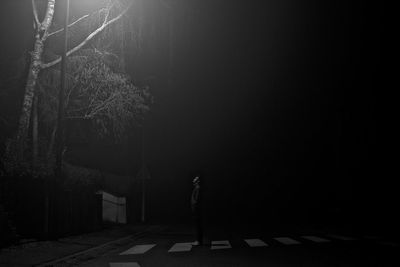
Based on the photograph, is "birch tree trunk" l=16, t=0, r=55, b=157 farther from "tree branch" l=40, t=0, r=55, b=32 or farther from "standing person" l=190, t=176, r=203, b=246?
"standing person" l=190, t=176, r=203, b=246

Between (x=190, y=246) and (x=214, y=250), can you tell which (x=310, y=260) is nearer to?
(x=214, y=250)

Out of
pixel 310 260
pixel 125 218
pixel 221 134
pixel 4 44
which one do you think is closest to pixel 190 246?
pixel 310 260

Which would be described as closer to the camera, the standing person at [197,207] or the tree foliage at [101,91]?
the standing person at [197,207]

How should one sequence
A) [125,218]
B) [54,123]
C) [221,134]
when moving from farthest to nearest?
[221,134], [125,218], [54,123]

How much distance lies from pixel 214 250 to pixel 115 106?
312 inches

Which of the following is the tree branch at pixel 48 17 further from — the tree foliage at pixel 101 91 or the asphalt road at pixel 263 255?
the asphalt road at pixel 263 255

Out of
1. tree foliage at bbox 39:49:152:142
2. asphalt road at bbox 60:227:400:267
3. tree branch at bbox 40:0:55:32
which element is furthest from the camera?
tree foliage at bbox 39:49:152:142

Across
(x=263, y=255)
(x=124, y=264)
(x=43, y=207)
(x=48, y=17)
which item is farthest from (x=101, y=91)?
(x=263, y=255)

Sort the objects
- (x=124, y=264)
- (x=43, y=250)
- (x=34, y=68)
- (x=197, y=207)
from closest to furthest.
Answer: (x=124, y=264) < (x=43, y=250) < (x=197, y=207) < (x=34, y=68)

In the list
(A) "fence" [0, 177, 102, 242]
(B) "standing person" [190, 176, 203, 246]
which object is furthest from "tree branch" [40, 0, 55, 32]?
(B) "standing person" [190, 176, 203, 246]

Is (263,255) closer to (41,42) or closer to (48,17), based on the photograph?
(41,42)

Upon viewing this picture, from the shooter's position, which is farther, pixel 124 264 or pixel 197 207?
pixel 197 207

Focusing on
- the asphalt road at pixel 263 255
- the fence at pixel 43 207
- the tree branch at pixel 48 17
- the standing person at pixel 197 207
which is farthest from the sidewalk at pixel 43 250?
the tree branch at pixel 48 17

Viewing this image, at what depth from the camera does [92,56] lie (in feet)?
59.8
